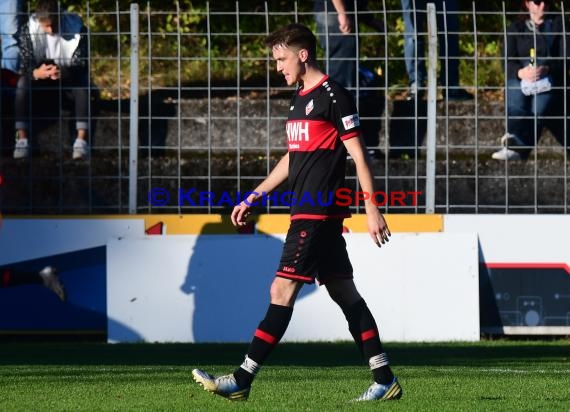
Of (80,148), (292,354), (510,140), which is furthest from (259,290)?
(510,140)

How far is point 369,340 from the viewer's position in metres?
7.08

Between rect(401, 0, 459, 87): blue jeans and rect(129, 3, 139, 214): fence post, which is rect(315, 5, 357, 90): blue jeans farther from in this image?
rect(129, 3, 139, 214): fence post

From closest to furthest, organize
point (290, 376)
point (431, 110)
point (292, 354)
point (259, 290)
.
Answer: point (290, 376)
point (292, 354)
point (259, 290)
point (431, 110)

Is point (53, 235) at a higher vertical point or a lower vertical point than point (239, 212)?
lower

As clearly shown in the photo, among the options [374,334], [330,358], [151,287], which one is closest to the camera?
[374,334]

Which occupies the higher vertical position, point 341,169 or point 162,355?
point 341,169

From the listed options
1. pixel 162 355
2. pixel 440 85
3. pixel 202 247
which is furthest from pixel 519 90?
pixel 162 355

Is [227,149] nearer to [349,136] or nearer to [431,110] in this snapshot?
[431,110]

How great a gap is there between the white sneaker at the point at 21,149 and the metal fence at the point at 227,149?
0.06 metres

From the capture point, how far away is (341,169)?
7.18 meters

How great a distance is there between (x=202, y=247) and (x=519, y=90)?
360 cm

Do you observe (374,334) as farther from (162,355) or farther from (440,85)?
(440,85)

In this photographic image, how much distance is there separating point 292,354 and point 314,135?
4.52 metres

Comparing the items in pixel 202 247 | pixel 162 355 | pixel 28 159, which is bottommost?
pixel 162 355
